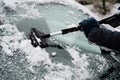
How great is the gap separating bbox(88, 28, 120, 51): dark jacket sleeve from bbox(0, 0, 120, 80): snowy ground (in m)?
0.21

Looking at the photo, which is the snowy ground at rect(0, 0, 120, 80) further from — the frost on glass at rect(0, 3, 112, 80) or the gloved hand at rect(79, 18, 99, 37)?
the gloved hand at rect(79, 18, 99, 37)

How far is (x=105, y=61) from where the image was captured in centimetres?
236

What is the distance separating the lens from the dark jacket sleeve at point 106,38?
214 centimetres

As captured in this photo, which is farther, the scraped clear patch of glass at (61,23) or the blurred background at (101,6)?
the blurred background at (101,6)

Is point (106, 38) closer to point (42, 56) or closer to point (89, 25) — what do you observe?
point (89, 25)

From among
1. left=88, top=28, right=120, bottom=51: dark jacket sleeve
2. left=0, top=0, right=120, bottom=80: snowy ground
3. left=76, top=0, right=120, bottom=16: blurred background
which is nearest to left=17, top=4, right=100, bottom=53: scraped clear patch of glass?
left=0, top=0, right=120, bottom=80: snowy ground

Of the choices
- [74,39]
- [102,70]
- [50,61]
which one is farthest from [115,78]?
[74,39]

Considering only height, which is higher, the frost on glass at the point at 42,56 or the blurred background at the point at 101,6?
the frost on glass at the point at 42,56

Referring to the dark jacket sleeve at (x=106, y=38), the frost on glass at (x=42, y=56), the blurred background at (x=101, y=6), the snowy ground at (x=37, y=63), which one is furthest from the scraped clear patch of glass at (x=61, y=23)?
the blurred background at (x=101, y=6)

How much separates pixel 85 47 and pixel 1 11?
1101mm

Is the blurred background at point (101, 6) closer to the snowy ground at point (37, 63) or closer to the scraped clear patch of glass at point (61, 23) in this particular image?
the scraped clear patch of glass at point (61, 23)

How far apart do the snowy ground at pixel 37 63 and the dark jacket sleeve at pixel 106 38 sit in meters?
0.21

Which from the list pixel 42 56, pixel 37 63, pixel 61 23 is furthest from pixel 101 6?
pixel 37 63

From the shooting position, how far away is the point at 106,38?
219 cm
